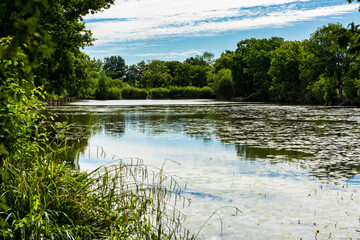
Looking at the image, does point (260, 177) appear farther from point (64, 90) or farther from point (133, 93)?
point (133, 93)

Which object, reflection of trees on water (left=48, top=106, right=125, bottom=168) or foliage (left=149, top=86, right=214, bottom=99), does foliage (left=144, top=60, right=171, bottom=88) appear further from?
reflection of trees on water (left=48, top=106, right=125, bottom=168)

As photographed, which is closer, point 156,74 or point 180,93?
point 180,93

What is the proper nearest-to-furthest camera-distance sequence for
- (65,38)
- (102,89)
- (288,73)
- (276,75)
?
(65,38), (288,73), (276,75), (102,89)

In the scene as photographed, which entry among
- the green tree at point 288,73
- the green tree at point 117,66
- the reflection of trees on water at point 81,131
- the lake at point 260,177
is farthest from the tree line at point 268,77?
the green tree at point 117,66

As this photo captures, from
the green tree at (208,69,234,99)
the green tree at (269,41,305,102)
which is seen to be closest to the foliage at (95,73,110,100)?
the green tree at (208,69,234,99)

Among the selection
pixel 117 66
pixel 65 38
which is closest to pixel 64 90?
pixel 65 38

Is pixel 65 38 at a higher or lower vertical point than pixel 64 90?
higher

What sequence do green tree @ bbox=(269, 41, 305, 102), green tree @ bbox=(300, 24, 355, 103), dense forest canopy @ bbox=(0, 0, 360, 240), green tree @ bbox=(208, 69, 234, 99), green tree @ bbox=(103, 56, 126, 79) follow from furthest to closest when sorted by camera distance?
green tree @ bbox=(103, 56, 126, 79) → green tree @ bbox=(208, 69, 234, 99) → green tree @ bbox=(269, 41, 305, 102) → green tree @ bbox=(300, 24, 355, 103) → dense forest canopy @ bbox=(0, 0, 360, 240)

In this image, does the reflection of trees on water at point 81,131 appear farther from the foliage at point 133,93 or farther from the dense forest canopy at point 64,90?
the foliage at point 133,93

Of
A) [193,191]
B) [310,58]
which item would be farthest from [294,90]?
[193,191]

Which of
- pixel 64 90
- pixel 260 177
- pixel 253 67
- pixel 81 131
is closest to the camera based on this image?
pixel 260 177

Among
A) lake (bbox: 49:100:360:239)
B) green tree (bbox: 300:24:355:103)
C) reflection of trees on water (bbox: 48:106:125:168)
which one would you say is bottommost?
lake (bbox: 49:100:360:239)

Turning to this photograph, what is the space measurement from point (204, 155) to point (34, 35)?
11.2 m

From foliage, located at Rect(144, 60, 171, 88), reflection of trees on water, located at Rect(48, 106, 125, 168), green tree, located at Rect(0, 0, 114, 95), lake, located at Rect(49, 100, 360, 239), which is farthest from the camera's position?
foliage, located at Rect(144, 60, 171, 88)
